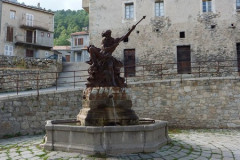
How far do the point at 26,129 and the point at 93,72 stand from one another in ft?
15.0

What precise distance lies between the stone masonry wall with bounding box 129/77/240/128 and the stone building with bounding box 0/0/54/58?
807 inches

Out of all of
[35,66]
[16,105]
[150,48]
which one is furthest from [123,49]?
[16,105]

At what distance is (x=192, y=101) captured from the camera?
10.1 m

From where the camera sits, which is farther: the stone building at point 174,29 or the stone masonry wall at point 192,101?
the stone building at point 174,29

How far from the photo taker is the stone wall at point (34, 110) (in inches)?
318

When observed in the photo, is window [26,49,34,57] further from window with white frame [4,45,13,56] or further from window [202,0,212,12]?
window [202,0,212,12]

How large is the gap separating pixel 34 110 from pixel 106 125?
4.84 meters

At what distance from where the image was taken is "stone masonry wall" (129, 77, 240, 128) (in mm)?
9797

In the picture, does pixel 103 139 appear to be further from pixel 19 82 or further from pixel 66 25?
pixel 66 25

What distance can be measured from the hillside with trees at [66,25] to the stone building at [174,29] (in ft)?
127

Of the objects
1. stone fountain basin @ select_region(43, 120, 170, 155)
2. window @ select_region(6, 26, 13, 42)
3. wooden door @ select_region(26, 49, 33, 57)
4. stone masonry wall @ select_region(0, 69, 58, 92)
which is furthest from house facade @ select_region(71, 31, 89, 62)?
stone fountain basin @ select_region(43, 120, 170, 155)

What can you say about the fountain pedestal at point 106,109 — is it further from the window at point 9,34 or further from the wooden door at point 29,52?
the wooden door at point 29,52

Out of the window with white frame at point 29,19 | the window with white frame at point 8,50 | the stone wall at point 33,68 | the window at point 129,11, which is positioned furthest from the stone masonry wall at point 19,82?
the window with white frame at point 29,19

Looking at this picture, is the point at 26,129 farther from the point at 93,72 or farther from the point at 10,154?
the point at 93,72
